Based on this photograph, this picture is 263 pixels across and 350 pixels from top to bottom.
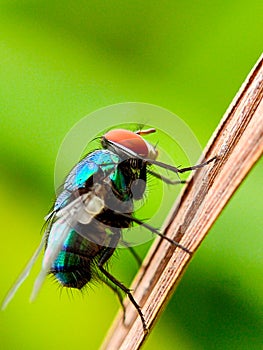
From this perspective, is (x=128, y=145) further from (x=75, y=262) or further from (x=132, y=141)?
(x=75, y=262)

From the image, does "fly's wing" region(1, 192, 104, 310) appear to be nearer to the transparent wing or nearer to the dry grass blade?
the transparent wing

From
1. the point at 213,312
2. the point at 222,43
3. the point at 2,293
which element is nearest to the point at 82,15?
the point at 222,43

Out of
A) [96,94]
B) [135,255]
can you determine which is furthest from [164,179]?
[96,94]

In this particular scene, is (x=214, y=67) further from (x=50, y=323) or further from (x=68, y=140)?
(x=50, y=323)

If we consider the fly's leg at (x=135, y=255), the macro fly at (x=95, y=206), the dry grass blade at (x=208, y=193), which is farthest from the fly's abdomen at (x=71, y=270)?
the fly's leg at (x=135, y=255)

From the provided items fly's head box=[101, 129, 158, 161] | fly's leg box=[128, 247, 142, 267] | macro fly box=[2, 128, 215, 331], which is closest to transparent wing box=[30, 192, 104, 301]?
macro fly box=[2, 128, 215, 331]

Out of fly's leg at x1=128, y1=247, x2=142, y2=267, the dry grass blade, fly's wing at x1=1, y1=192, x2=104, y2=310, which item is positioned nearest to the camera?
the dry grass blade
